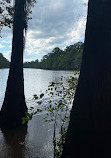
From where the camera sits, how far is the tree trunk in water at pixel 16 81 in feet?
23.7

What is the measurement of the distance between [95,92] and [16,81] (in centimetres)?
549

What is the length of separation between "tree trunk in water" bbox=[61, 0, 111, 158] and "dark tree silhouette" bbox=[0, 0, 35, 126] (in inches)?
197

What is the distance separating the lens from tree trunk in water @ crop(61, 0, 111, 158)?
2.63 metres

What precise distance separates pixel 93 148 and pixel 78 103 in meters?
0.88

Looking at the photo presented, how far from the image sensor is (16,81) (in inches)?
292

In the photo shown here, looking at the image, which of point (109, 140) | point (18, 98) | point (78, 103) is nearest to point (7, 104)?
point (18, 98)

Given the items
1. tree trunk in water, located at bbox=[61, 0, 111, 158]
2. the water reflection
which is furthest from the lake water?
tree trunk in water, located at bbox=[61, 0, 111, 158]

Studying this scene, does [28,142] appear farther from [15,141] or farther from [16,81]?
[16,81]

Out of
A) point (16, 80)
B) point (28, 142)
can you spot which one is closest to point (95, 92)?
point (28, 142)

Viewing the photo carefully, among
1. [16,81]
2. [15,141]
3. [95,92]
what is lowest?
[15,141]

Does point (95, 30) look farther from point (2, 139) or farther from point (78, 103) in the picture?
point (2, 139)

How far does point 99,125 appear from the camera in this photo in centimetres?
266

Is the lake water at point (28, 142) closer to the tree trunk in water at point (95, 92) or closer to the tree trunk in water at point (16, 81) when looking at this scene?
the tree trunk in water at point (16, 81)

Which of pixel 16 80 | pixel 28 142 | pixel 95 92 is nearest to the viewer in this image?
pixel 95 92
